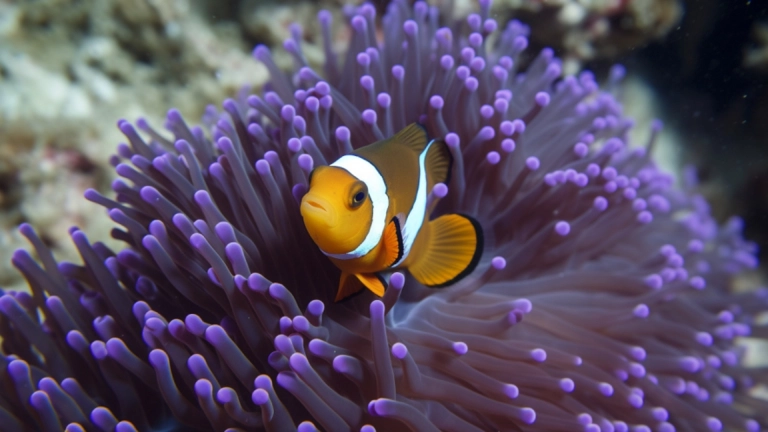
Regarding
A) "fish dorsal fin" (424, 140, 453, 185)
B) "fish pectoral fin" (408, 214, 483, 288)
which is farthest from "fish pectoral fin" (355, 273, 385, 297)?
"fish dorsal fin" (424, 140, 453, 185)

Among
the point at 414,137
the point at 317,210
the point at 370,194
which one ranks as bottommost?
the point at 317,210

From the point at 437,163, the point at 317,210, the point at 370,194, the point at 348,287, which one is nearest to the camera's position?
the point at 317,210

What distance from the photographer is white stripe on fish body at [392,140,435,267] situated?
1200 millimetres

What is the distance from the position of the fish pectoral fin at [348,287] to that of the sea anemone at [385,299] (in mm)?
63

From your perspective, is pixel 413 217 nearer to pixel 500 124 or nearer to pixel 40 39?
pixel 500 124

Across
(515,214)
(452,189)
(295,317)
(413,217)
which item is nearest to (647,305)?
(515,214)

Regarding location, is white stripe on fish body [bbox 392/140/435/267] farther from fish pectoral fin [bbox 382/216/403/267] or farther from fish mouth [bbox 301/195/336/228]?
fish mouth [bbox 301/195/336/228]

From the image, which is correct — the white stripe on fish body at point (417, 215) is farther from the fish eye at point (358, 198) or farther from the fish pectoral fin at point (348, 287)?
the fish eye at point (358, 198)

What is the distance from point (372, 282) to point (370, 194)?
0.20 metres

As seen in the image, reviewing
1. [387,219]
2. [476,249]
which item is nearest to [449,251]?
[476,249]

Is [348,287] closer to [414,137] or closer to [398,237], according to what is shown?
[398,237]

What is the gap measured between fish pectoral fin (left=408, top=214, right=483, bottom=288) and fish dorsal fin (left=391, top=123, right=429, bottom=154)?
0.18m

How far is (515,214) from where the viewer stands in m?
1.53

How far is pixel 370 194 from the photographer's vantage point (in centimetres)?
107
